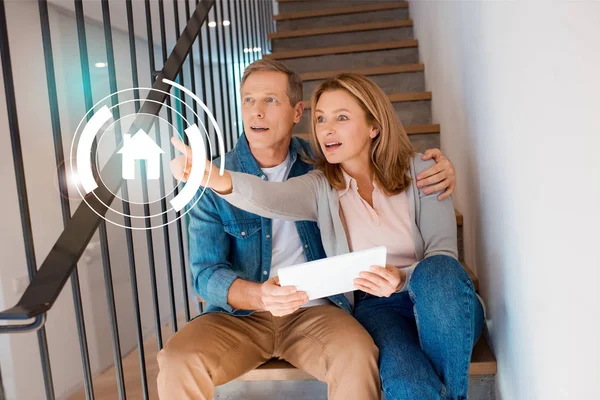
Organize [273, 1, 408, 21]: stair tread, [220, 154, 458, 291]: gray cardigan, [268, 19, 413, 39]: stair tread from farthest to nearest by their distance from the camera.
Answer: [273, 1, 408, 21]: stair tread, [268, 19, 413, 39]: stair tread, [220, 154, 458, 291]: gray cardigan

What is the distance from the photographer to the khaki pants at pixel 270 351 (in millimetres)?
1052

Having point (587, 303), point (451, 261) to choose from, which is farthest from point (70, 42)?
point (587, 303)

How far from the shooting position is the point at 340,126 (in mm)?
1273

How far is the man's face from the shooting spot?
1.31 metres

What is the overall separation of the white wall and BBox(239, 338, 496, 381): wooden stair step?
0.12 ft

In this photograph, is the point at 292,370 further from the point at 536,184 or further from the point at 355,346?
the point at 536,184

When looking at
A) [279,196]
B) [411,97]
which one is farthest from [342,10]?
[279,196]

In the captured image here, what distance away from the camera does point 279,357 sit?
1.27 m

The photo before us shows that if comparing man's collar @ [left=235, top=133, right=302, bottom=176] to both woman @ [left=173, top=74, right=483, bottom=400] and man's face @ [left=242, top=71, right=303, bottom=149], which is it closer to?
man's face @ [left=242, top=71, right=303, bottom=149]

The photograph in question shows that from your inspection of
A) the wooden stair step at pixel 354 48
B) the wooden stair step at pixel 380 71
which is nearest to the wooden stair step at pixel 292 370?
the wooden stair step at pixel 380 71

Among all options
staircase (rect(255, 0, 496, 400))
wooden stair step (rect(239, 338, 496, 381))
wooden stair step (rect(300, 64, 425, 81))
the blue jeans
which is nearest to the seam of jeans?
the blue jeans

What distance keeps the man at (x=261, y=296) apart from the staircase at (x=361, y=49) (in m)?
0.75

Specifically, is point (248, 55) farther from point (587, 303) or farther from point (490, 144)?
point (587, 303)

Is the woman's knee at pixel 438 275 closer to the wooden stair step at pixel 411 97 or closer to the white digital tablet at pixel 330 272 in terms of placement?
the white digital tablet at pixel 330 272
